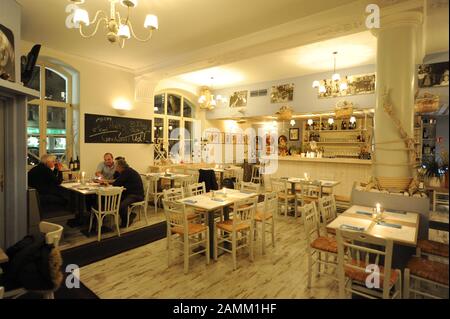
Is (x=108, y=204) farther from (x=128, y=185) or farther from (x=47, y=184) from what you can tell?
(x=47, y=184)

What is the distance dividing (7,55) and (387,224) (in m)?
4.53

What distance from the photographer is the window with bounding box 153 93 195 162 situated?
25.5 feet

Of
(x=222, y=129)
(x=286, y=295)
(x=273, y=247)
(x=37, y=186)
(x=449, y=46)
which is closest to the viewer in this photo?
(x=449, y=46)

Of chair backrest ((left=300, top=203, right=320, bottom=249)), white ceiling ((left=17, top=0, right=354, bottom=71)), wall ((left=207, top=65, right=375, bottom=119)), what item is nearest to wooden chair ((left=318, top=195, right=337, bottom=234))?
chair backrest ((left=300, top=203, right=320, bottom=249))

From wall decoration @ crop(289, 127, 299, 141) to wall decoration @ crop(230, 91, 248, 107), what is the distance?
229cm

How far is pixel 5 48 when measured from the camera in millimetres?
3025

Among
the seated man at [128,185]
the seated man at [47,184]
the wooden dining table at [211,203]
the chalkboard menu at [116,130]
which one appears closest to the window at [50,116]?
the chalkboard menu at [116,130]

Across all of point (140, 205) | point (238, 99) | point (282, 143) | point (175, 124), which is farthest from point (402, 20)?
point (282, 143)

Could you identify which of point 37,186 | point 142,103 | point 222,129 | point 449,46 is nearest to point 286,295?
point 449,46

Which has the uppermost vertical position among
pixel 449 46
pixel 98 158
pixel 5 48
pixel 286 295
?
pixel 5 48

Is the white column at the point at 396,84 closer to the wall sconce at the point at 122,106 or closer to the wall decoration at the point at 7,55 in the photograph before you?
the wall decoration at the point at 7,55

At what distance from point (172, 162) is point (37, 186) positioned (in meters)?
3.89

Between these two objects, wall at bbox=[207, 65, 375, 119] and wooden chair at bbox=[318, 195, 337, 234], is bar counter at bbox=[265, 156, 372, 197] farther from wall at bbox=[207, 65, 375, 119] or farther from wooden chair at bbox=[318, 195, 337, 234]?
wooden chair at bbox=[318, 195, 337, 234]
